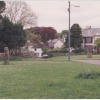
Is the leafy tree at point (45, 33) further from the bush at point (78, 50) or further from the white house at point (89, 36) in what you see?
the bush at point (78, 50)

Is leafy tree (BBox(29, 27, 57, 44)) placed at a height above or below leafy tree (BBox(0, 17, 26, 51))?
above

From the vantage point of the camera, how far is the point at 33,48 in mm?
115000

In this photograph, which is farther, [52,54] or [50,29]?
[50,29]

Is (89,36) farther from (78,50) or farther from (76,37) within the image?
(78,50)

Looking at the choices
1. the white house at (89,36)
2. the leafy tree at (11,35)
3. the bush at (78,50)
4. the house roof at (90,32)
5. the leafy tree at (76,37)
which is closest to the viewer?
the leafy tree at (11,35)

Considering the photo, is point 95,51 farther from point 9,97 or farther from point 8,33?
point 9,97

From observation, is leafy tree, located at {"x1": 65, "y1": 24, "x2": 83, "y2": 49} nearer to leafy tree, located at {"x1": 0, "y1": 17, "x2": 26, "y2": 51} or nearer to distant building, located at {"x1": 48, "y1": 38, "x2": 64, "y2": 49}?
distant building, located at {"x1": 48, "y1": 38, "x2": 64, "y2": 49}

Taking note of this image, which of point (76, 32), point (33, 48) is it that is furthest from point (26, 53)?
point (33, 48)

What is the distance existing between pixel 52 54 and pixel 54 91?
248 feet

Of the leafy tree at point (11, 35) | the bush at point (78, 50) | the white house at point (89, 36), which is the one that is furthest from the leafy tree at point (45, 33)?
the leafy tree at point (11, 35)

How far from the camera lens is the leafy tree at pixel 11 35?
5750 cm

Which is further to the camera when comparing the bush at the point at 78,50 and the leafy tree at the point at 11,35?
the bush at the point at 78,50

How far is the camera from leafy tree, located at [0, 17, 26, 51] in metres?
57.5

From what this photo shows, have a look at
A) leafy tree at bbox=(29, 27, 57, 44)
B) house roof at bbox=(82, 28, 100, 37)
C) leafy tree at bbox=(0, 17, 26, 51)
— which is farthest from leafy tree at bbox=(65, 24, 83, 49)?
leafy tree at bbox=(0, 17, 26, 51)
